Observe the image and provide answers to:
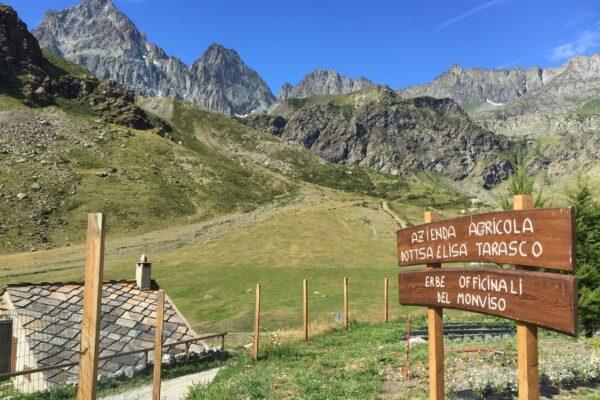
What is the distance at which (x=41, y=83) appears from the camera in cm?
13238

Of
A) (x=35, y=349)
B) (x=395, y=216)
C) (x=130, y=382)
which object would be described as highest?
(x=395, y=216)

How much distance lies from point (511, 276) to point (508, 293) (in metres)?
0.21

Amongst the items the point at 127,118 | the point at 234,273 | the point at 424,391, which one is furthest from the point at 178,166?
the point at 424,391

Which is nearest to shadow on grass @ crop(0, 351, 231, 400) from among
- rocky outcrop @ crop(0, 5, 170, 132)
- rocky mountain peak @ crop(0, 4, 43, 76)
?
rocky outcrop @ crop(0, 5, 170, 132)

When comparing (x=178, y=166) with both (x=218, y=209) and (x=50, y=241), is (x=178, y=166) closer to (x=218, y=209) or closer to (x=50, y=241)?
(x=218, y=209)

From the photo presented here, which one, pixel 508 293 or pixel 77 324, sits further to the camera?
pixel 77 324

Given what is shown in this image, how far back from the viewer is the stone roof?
51.4 ft

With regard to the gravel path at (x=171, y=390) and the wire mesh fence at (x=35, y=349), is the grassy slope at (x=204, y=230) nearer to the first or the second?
the gravel path at (x=171, y=390)

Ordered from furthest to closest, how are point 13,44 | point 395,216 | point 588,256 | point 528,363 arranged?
point 13,44, point 395,216, point 588,256, point 528,363

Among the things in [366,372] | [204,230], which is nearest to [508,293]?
[366,372]

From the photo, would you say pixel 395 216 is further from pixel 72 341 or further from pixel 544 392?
pixel 544 392

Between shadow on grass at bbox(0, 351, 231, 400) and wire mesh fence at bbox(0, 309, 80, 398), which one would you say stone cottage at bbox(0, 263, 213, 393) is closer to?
wire mesh fence at bbox(0, 309, 80, 398)

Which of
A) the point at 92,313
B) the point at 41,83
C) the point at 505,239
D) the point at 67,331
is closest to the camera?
the point at 92,313

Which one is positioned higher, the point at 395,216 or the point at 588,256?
the point at 395,216
